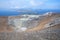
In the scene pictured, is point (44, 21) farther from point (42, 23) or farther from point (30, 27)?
point (30, 27)

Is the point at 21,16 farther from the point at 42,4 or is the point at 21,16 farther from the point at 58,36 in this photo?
the point at 58,36

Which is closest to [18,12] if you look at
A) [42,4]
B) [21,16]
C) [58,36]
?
[21,16]

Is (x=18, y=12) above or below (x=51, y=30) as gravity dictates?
above

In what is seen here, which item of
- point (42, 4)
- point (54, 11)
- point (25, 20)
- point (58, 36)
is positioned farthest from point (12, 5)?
point (58, 36)

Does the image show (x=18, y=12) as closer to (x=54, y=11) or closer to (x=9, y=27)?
(x=9, y=27)

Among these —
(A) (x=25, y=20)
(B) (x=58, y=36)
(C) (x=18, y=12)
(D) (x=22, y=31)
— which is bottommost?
(B) (x=58, y=36)

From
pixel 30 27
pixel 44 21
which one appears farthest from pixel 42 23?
pixel 30 27
